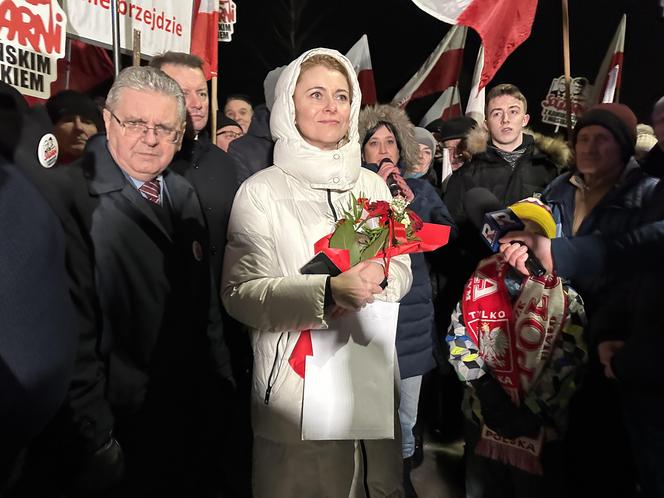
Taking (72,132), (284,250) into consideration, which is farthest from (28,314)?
(72,132)

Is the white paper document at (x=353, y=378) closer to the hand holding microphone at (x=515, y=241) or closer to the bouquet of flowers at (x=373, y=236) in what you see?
the bouquet of flowers at (x=373, y=236)

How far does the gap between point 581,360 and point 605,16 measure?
11.7 metres

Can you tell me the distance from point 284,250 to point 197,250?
509 mm

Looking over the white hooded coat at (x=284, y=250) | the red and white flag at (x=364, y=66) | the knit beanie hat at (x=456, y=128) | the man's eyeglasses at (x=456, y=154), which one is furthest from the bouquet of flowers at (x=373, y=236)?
the red and white flag at (x=364, y=66)

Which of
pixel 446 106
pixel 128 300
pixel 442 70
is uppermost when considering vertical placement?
pixel 442 70

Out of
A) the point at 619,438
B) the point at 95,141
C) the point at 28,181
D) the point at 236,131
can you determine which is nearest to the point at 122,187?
the point at 95,141

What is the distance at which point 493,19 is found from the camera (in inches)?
171

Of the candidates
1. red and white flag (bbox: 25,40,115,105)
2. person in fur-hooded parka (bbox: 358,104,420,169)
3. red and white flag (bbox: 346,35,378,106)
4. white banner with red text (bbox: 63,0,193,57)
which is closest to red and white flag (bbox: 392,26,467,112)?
red and white flag (bbox: 346,35,378,106)

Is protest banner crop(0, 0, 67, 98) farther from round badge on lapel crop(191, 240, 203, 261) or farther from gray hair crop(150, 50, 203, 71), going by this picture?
round badge on lapel crop(191, 240, 203, 261)

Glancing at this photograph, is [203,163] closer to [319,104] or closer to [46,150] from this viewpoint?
[319,104]

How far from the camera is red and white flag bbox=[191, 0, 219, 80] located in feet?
16.0

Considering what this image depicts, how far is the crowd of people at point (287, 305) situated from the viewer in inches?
71.2

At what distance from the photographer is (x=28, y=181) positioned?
88cm

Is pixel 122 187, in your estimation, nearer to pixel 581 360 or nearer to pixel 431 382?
pixel 581 360
